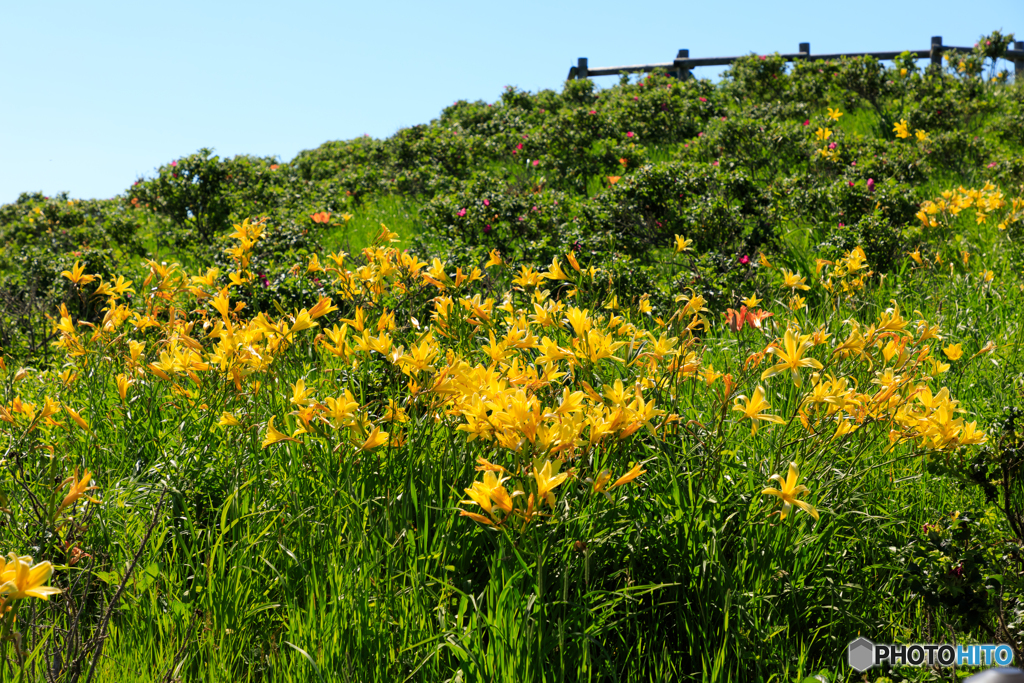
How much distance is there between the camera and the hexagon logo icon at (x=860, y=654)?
1.62m

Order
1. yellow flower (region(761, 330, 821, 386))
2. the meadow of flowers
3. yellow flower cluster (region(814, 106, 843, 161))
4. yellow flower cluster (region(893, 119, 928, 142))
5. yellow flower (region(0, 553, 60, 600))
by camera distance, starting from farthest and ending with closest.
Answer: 1. yellow flower cluster (region(893, 119, 928, 142))
2. yellow flower cluster (region(814, 106, 843, 161))
3. yellow flower (region(761, 330, 821, 386))
4. the meadow of flowers
5. yellow flower (region(0, 553, 60, 600))

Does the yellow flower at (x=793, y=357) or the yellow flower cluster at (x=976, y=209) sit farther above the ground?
the yellow flower cluster at (x=976, y=209)

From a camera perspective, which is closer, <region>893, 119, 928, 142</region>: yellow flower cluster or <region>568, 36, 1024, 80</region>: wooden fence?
<region>893, 119, 928, 142</region>: yellow flower cluster

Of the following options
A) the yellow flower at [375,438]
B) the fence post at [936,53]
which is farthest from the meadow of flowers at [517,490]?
the fence post at [936,53]

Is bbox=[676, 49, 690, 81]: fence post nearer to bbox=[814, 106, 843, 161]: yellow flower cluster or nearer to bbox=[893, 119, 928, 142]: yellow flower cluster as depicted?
bbox=[814, 106, 843, 161]: yellow flower cluster

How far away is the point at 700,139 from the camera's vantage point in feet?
25.1

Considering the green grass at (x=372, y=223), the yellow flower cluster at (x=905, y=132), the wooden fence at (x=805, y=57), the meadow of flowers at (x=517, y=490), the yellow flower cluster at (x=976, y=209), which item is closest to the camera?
the meadow of flowers at (x=517, y=490)

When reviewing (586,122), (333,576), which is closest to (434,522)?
(333,576)

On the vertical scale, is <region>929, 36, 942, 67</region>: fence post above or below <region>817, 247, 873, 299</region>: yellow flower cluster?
above

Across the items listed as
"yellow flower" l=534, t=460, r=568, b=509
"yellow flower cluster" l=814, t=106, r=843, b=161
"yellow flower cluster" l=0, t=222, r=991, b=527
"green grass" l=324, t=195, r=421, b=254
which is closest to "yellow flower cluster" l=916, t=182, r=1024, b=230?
"yellow flower cluster" l=814, t=106, r=843, b=161
